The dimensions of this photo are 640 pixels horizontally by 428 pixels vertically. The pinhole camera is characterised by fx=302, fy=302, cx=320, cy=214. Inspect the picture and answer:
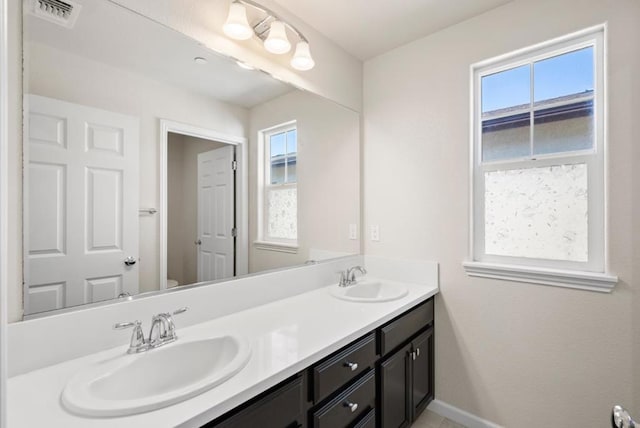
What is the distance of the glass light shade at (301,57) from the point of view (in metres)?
1.69

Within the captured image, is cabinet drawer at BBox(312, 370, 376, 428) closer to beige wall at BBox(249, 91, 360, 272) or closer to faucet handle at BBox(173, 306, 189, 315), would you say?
faucet handle at BBox(173, 306, 189, 315)

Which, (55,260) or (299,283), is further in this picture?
(299,283)

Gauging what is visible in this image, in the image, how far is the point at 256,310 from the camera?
1.52 meters

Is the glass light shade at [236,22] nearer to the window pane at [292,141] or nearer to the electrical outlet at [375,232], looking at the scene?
the window pane at [292,141]

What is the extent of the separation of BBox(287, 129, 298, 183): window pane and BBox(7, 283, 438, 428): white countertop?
0.72 m

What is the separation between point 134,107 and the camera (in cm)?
120

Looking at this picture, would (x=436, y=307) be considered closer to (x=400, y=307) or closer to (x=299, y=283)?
(x=400, y=307)

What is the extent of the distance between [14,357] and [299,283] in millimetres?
1216

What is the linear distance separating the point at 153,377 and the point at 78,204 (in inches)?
25.7

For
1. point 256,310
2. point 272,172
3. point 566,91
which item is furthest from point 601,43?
point 256,310

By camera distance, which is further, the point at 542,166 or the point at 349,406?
the point at 542,166

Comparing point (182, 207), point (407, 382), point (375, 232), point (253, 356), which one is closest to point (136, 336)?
point (253, 356)

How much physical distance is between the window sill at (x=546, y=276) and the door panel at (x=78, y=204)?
177 cm

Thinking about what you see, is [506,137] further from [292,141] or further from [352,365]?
[352,365]
